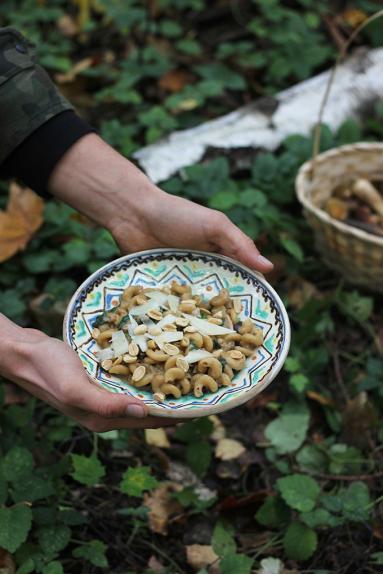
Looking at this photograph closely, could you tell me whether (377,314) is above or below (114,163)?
below

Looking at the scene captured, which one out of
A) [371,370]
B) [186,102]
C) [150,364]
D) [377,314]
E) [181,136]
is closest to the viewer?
[150,364]

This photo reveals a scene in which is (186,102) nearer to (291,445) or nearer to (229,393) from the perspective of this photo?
(291,445)

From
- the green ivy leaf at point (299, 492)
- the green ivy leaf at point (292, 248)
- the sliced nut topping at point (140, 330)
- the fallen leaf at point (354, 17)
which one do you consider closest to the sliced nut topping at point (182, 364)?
the sliced nut topping at point (140, 330)

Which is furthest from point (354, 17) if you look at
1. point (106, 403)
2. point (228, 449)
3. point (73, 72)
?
point (106, 403)

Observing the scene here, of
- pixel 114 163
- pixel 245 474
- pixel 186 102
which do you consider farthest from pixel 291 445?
pixel 186 102

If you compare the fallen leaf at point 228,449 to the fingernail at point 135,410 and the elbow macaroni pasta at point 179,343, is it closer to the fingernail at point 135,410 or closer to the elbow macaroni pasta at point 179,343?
the elbow macaroni pasta at point 179,343

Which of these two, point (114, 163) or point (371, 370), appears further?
point (371, 370)
